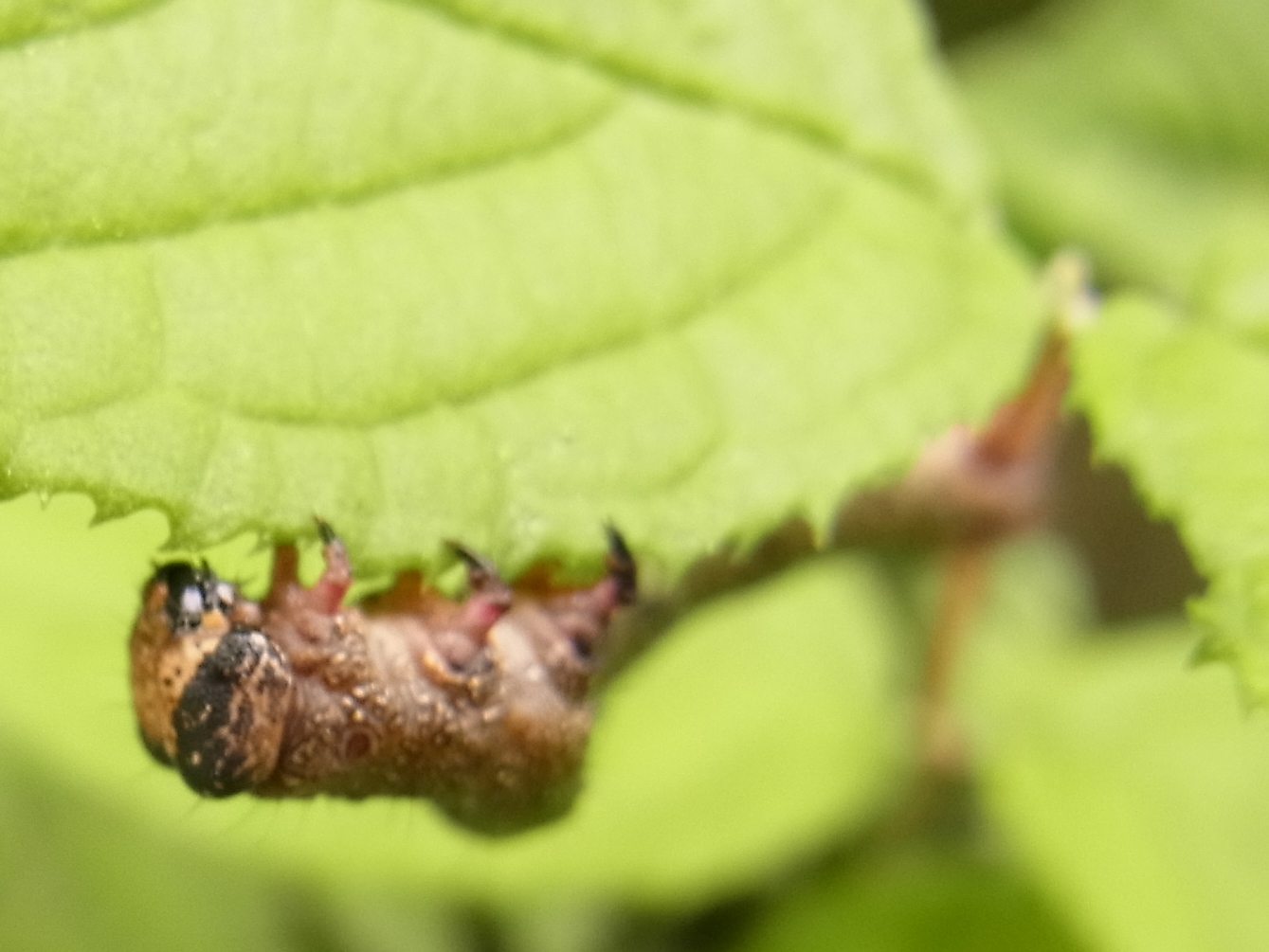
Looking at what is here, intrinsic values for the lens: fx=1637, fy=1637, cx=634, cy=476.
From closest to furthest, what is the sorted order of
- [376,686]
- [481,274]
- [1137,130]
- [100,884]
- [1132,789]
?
[481,274] < [376,686] < [1132,789] < [100,884] < [1137,130]

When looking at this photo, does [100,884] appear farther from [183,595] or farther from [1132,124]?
[1132,124]

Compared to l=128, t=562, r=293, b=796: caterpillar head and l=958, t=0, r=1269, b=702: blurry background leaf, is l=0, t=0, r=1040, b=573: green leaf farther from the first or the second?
l=958, t=0, r=1269, b=702: blurry background leaf

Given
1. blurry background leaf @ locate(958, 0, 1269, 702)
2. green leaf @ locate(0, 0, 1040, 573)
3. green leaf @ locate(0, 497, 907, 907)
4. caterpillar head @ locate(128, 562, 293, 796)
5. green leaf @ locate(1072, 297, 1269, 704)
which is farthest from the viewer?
Result: blurry background leaf @ locate(958, 0, 1269, 702)

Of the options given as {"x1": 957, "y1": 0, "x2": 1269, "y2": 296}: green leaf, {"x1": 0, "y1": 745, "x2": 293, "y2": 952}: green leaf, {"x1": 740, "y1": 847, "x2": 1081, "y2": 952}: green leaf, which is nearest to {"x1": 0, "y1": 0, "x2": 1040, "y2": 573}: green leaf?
{"x1": 740, "y1": 847, "x2": 1081, "y2": 952}: green leaf

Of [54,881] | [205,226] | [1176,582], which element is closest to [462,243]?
[205,226]

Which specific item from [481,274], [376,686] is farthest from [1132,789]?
[481,274]

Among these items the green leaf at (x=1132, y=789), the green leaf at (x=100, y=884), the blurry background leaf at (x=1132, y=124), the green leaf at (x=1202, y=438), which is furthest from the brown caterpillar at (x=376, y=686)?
the blurry background leaf at (x=1132, y=124)
